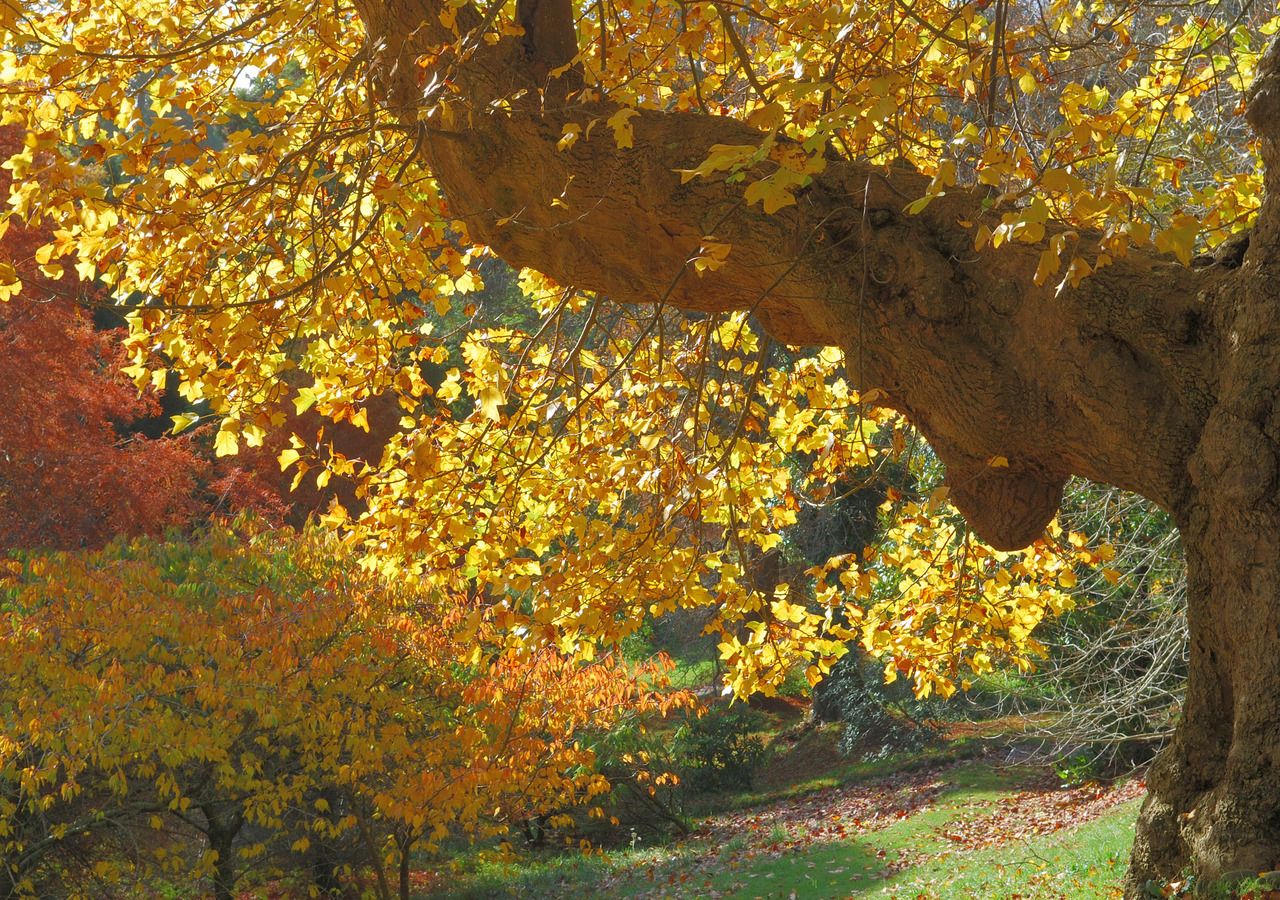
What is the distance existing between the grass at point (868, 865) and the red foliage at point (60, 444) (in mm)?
5365

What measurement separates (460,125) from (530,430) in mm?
1964

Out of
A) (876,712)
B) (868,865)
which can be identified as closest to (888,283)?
(868,865)

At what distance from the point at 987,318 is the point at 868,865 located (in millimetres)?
8451

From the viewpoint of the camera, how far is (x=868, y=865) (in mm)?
10539

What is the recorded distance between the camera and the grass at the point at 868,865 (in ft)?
27.6

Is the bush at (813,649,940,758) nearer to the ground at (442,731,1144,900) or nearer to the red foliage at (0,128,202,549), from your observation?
the ground at (442,731,1144,900)

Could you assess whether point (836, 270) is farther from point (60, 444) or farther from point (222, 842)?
point (60, 444)

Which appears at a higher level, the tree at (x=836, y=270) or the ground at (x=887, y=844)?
the tree at (x=836, y=270)

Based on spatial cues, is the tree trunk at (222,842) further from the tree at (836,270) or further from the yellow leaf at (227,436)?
the yellow leaf at (227,436)

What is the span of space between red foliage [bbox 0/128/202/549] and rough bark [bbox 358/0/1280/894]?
9.20m

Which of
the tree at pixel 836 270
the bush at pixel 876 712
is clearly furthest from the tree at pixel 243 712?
the bush at pixel 876 712

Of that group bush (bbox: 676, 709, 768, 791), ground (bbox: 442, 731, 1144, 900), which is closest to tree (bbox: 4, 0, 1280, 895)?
ground (bbox: 442, 731, 1144, 900)

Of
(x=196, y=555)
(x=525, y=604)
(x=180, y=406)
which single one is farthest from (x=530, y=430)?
(x=180, y=406)

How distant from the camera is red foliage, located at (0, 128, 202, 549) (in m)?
11.5
